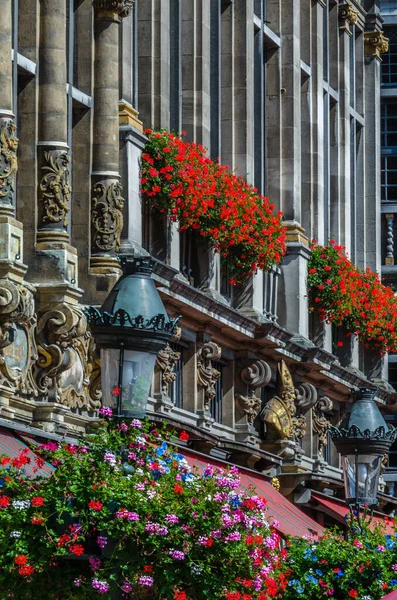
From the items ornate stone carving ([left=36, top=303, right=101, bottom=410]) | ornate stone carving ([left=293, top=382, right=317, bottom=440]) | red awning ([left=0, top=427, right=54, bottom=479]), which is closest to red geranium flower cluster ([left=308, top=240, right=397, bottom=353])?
ornate stone carving ([left=293, top=382, right=317, bottom=440])

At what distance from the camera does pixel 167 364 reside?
92.0 feet

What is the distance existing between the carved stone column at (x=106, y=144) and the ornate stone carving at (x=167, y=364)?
279 cm

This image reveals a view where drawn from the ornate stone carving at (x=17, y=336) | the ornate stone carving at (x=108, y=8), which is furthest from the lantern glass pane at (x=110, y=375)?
the ornate stone carving at (x=108, y=8)

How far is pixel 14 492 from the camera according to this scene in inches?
564

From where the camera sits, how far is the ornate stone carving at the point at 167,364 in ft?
91.5

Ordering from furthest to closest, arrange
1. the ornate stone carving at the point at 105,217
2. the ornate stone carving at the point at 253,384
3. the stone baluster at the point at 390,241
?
the stone baluster at the point at 390,241
the ornate stone carving at the point at 253,384
the ornate stone carving at the point at 105,217

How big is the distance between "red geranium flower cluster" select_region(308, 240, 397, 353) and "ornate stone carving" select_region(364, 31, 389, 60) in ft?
22.4

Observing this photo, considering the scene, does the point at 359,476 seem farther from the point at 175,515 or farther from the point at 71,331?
the point at 175,515

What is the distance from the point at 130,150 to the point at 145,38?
2.26 m

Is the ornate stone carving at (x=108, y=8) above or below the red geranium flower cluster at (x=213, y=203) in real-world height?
above

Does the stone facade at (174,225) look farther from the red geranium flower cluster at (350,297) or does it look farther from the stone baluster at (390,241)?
the stone baluster at (390,241)

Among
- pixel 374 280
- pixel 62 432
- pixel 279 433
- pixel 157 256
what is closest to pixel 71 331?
pixel 62 432

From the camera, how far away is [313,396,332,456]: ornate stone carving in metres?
36.9

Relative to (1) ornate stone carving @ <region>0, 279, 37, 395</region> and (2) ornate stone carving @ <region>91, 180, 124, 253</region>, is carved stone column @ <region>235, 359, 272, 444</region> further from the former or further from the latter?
(1) ornate stone carving @ <region>0, 279, 37, 395</region>
